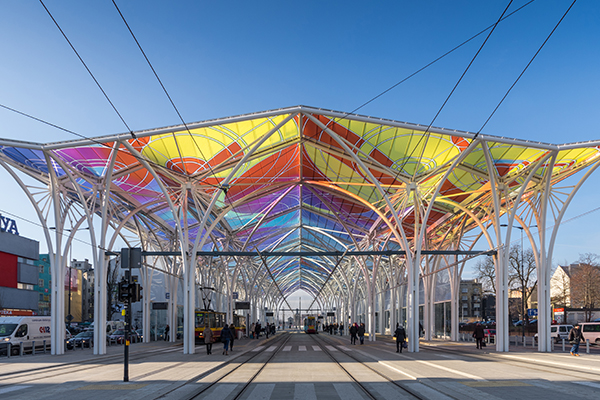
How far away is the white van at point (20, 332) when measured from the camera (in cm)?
3060

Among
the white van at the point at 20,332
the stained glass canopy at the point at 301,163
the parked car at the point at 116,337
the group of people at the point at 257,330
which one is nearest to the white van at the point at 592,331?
the stained glass canopy at the point at 301,163

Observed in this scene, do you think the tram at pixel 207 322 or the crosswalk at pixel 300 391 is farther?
the tram at pixel 207 322

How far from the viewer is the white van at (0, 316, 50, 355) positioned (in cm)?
3060

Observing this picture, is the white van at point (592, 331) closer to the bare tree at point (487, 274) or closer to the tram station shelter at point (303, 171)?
the tram station shelter at point (303, 171)

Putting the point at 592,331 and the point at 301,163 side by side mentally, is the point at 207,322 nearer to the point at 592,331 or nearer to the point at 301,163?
the point at 301,163

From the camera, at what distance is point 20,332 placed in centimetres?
3144

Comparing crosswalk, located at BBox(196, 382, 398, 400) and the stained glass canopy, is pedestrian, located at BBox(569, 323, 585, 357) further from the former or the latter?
crosswalk, located at BBox(196, 382, 398, 400)

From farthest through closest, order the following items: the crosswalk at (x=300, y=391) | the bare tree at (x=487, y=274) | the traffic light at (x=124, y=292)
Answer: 1. the bare tree at (x=487, y=274)
2. the traffic light at (x=124, y=292)
3. the crosswalk at (x=300, y=391)

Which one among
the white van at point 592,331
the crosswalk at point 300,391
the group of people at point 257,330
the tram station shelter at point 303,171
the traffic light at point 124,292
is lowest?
the group of people at point 257,330

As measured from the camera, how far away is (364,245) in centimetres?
5184

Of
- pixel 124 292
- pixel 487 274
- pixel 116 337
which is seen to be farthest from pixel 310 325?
pixel 124 292

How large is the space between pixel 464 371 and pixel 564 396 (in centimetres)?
599

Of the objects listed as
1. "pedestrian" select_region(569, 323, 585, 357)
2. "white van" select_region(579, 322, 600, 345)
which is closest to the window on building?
"pedestrian" select_region(569, 323, 585, 357)

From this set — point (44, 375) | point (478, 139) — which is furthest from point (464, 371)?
point (44, 375)
